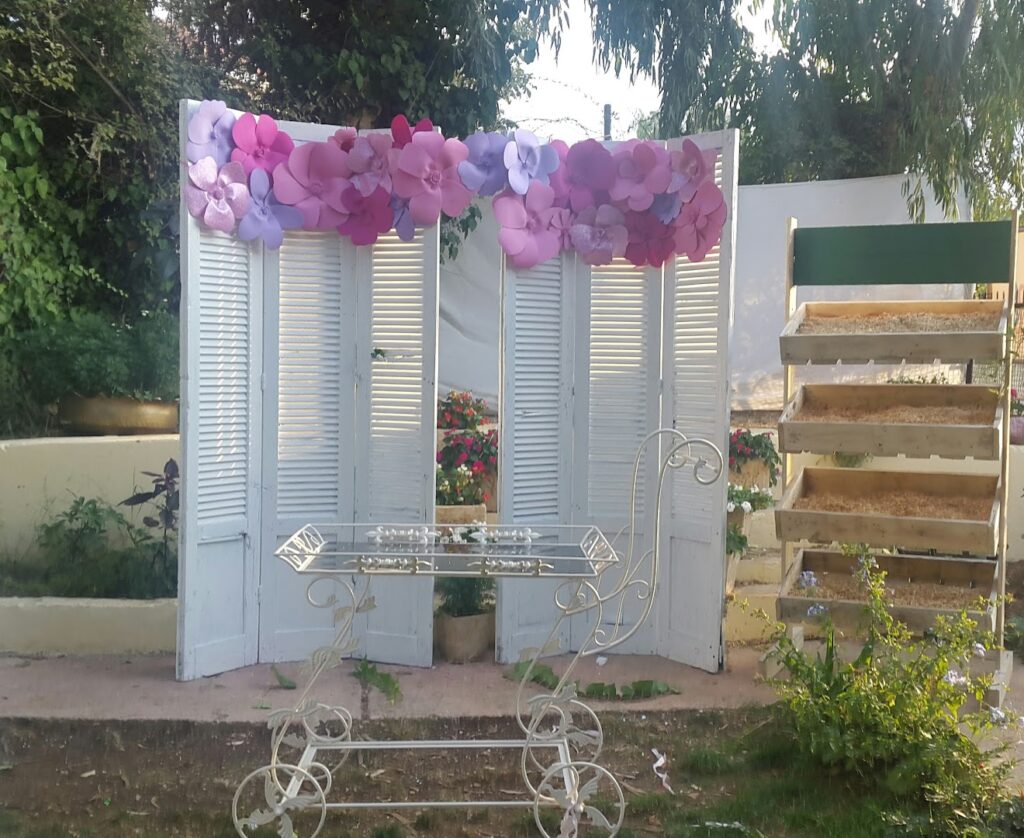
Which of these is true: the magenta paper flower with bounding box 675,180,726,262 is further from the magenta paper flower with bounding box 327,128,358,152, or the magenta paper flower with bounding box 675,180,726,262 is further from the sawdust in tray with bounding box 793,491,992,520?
the magenta paper flower with bounding box 327,128,358,152

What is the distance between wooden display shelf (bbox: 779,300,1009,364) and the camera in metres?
4.62

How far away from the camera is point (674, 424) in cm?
549

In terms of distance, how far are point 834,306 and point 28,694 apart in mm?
3911

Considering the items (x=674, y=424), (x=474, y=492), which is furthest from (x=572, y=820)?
(x=474, y=492)

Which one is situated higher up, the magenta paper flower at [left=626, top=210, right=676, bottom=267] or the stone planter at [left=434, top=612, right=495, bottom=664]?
the magenta paper flower at [left=626, top=210, right=676, bottom=267]

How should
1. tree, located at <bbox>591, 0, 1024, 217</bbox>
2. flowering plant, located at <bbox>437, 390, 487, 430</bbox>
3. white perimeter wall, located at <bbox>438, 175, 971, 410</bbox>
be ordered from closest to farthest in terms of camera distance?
flowering plant, located at <bbox>437, 390, 487, 430</bbox> < tree, located at <bbox>591, 0, 1024, 217</bbox> < white perimeter wall, located at <bbox>438, 175, 971, 410</bbox>

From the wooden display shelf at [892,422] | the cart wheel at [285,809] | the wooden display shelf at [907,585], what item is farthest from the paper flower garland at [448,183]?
the cart wheel at [285,809]

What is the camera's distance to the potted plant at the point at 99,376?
700 cm

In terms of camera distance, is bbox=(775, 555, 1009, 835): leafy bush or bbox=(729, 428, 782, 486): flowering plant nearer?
bbox=(775, 555, 1009, 835): leafy bush

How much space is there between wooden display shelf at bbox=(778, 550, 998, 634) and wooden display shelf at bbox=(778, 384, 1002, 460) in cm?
60

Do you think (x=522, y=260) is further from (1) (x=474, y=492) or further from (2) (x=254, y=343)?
(1) (x=474, y=492)

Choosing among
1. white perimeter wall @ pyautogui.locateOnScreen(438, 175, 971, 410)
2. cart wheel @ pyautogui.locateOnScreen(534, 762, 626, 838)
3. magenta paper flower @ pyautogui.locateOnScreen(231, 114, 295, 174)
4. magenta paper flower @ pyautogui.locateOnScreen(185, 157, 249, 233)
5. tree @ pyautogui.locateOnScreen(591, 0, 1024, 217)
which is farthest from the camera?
white perimeter wall @ pyautogui.locateOnScreen(438, 175, 971, 410)

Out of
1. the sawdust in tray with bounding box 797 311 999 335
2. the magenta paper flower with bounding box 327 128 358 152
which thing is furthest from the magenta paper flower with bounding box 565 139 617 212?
the sawdust in tray with bounding box 797 311 999 335

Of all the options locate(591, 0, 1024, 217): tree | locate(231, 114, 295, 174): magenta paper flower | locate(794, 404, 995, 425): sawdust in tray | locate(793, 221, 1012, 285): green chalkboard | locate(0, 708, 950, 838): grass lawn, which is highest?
locate(591, 0, 1024, 217): tree
